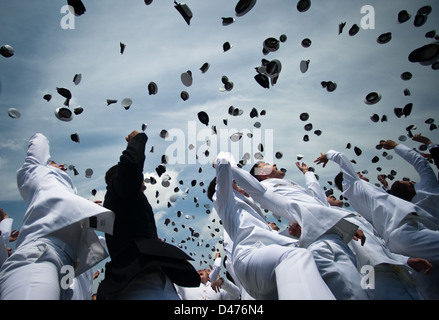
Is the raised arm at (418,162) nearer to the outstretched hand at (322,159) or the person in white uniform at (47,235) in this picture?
the outstretched hand at (322,159)

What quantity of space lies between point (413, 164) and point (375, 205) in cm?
188

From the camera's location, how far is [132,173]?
251cm

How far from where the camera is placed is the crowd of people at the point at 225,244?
2.25m

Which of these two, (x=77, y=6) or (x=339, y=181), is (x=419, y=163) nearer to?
(x=339, y=181)

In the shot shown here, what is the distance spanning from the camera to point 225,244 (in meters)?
5.15

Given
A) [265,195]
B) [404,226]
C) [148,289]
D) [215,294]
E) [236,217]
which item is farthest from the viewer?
[215,294]

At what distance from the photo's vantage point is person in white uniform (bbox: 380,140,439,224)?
16.1ft

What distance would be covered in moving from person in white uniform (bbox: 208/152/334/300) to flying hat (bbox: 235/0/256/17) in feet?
10.0

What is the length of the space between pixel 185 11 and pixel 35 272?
4922 millimetres

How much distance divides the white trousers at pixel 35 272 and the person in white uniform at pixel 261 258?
1.99 meters

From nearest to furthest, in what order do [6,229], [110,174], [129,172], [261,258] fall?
1. [129,172]
2. [261,258]
3. [110,174]
4. [6,229]

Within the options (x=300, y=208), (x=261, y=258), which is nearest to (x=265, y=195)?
(x=300, y=208)

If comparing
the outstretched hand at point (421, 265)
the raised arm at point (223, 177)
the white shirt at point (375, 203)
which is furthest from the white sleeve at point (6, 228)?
the outstretched hand at point (421, 265)
